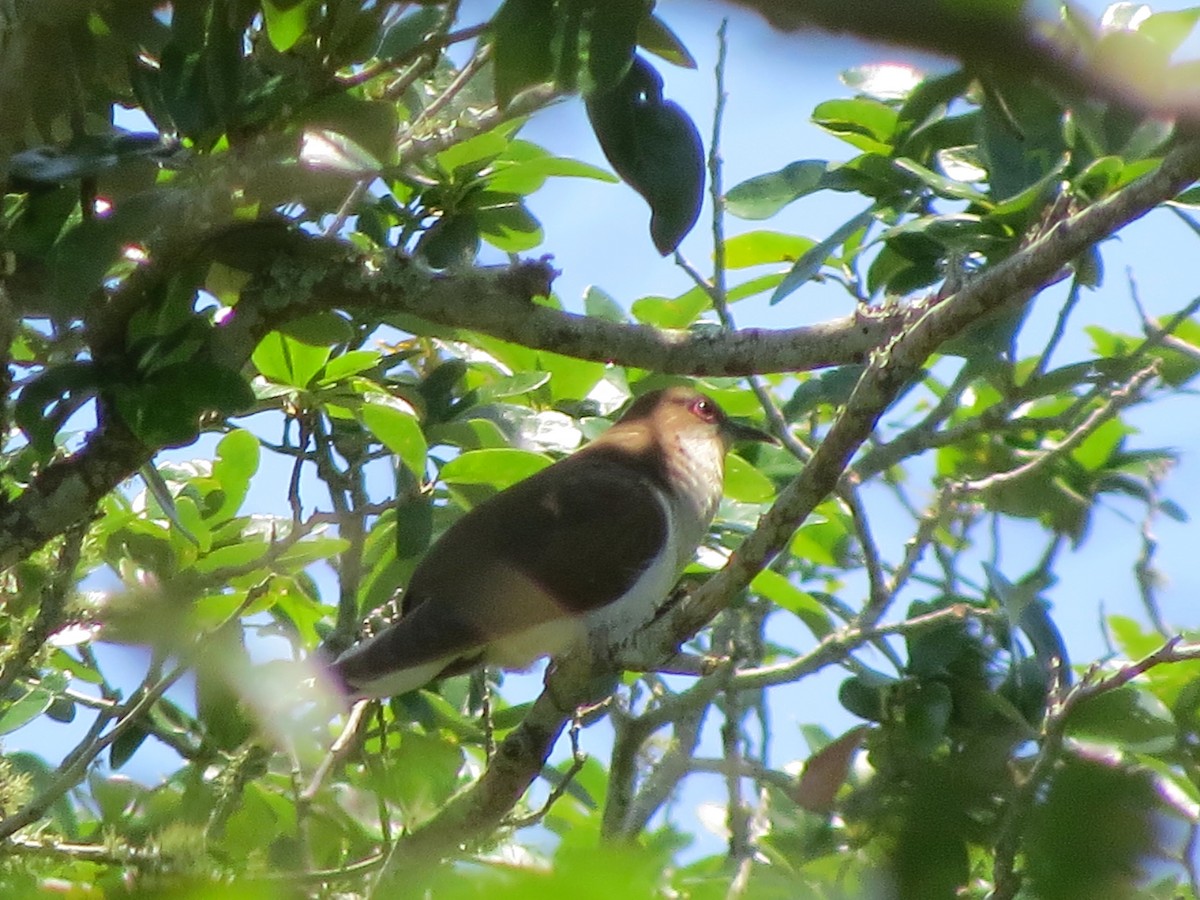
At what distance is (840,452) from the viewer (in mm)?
2682

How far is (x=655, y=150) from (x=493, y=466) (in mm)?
1347

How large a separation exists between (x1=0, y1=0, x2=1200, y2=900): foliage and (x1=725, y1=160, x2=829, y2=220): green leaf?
0.05 feet

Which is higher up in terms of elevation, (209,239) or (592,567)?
(209,239)

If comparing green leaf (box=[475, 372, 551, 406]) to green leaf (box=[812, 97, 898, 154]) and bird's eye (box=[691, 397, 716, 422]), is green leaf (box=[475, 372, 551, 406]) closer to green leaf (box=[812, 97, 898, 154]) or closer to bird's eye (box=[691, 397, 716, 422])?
green leaf (box=[812, 97, 898, 154])

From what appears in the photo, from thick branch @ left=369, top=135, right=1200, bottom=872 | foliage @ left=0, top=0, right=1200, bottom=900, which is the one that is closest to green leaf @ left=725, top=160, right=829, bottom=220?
foliage @ left=0, top=0, right=1200, bottom=900

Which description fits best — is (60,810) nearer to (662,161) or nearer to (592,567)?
(592,567)

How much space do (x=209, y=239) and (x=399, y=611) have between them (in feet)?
7.09

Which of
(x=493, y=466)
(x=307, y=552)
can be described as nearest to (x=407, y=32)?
(x=493, y=466)

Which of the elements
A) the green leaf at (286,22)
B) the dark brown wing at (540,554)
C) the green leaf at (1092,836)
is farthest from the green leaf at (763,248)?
the green leaf at (1092,836)

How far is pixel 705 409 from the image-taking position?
5.44 meters

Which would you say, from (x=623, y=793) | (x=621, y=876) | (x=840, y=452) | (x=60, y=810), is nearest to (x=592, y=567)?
(x=623, y=793)

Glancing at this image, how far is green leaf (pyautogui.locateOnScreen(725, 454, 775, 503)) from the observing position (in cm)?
447

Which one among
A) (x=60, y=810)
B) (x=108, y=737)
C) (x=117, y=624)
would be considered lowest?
(x=60, y=810)

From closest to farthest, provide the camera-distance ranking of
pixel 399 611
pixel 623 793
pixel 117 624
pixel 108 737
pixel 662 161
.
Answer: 1. pixel 117 624
2. pixel 662 161
3. pixel 108 737
4. pixel 623 793
5. pixel 399 611
